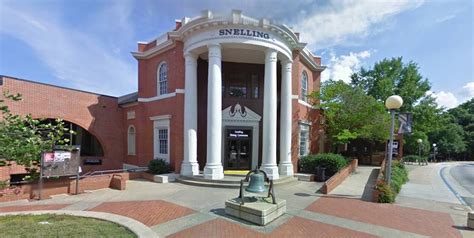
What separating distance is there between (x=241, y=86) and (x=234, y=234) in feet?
40.4

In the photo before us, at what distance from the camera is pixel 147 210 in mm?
8094

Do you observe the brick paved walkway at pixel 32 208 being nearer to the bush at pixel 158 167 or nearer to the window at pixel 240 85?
the bush at pixel 158 167

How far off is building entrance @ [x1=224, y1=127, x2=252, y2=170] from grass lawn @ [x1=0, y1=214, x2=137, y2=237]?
9.72 m

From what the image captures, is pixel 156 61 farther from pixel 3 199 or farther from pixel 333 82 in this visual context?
pixel 333 82

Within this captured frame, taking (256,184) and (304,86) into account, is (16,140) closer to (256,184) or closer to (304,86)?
(256,184)

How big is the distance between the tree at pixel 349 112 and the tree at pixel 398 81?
16389mm

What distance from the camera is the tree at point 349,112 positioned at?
17453mm

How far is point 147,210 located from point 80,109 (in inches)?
522

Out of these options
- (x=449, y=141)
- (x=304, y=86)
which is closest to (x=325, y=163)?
(x=304, y=86)

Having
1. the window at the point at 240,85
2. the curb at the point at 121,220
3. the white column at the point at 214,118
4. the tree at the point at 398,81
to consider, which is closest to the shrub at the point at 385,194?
the white column at the point at 214,118

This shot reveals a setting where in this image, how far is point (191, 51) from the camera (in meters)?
14.1

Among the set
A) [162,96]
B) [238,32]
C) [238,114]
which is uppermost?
[238,32]

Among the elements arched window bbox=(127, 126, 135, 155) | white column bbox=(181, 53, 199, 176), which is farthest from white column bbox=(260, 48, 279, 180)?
arched window bbox=(127, 126, 135, 155)

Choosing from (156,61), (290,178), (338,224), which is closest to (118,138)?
(156,61)
